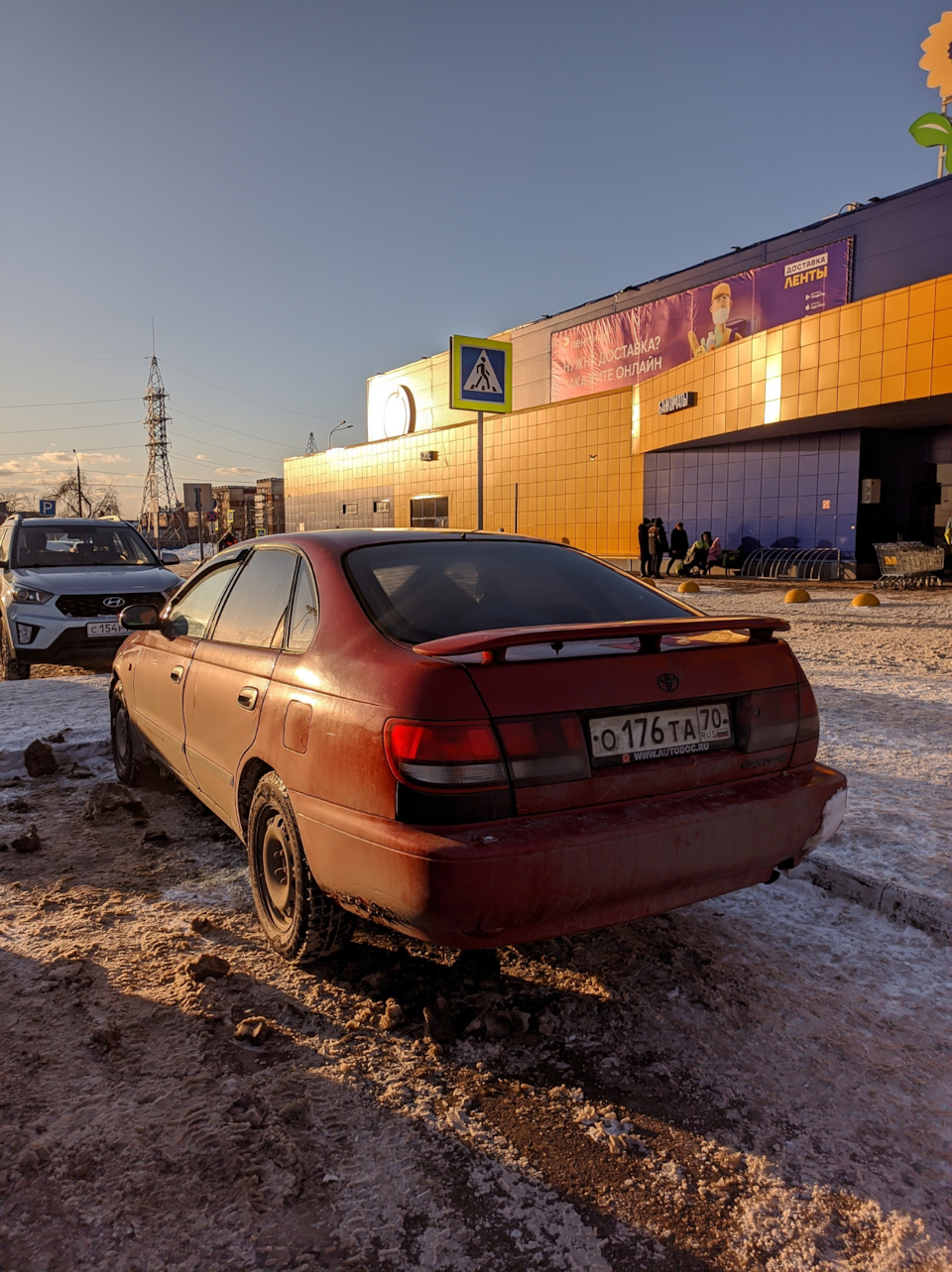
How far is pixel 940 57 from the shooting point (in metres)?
21.1

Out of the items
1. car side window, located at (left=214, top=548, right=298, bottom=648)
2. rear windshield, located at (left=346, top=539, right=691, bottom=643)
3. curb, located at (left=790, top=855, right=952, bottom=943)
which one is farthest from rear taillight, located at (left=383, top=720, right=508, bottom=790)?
curb, located at (left=790, top=855, right=952, bottom=943)

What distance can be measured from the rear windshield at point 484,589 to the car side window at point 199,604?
1036 mm

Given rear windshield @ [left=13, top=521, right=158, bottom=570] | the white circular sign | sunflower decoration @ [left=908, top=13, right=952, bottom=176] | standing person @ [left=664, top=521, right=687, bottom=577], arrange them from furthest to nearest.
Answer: the white circular sign → standing person @ [left=664, top=521, right=687, bottom=577] → sunflower decoration @ [left=908, top=13, right=952, bottom=176] → rear windshield @ [left=13, top=521, right=158, bottom=570]

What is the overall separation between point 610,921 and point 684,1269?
79cm

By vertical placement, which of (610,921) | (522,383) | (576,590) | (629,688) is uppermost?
(522,383)

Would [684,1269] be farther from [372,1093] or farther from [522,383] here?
[522,383]

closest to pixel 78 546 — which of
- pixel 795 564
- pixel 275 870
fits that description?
pixel 275 870

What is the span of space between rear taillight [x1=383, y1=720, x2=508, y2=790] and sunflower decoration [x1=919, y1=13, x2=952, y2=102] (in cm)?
2658

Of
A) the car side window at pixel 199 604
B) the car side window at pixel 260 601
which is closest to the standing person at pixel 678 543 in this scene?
the car side window at pixel 199 604

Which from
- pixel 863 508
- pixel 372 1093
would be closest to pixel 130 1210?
pixel 372 1093

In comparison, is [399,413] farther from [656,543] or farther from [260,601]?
[260,601]

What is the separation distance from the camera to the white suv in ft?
26.0

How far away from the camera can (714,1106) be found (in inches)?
82.2

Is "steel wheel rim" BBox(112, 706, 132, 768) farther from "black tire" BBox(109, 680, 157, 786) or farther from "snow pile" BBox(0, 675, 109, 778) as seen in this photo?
"snow pile" BBox(0, 675, 109, 778)
